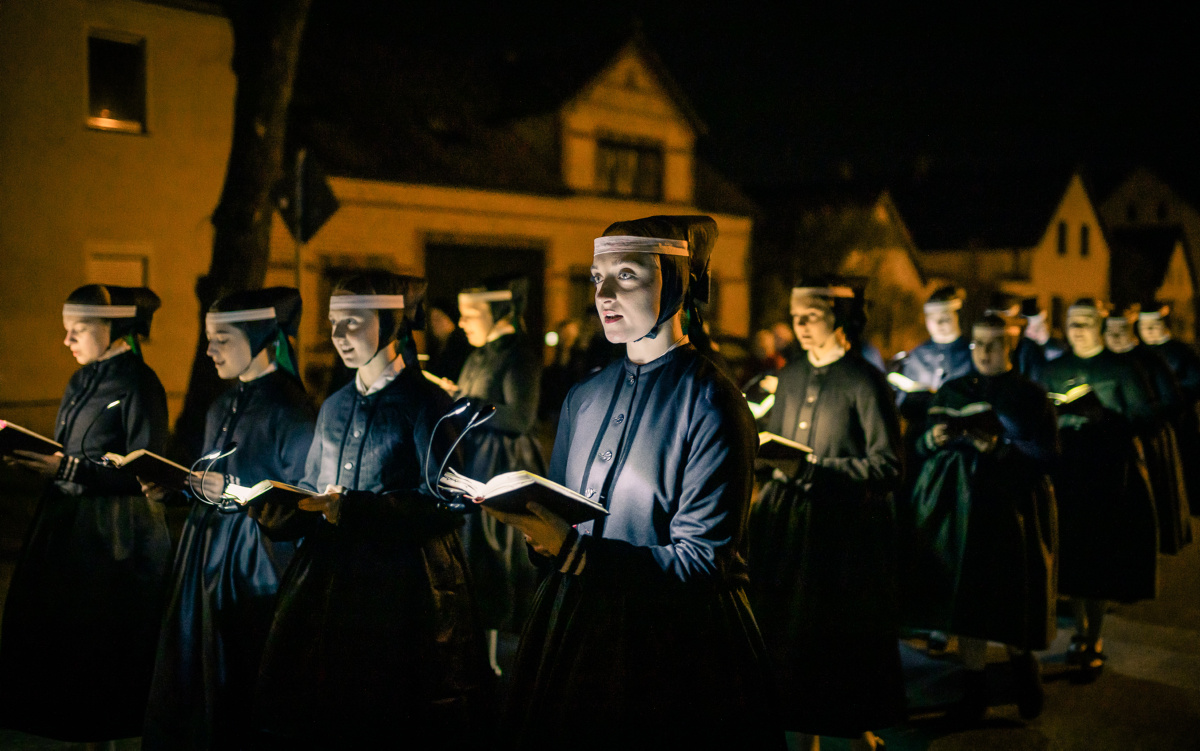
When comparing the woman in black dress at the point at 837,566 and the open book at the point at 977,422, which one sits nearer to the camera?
the woman in black dress at the point at 837,566

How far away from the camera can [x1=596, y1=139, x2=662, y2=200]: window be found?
25.4m

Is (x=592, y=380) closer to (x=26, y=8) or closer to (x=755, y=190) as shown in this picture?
(x=26, y=8)

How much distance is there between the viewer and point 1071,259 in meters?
42.4

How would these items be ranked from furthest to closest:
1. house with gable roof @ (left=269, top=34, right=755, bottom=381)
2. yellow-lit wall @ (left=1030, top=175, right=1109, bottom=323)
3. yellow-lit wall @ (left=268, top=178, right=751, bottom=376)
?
yellow-lit wall @ (left=1030, top=175, right=1109, bottom=323), house with gable roof @ (left=269, top=34, right=755, bottom=381), yellow-lit wall @ (left=268, top=178, right=751, bottom=376)

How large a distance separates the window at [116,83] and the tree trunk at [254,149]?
7572mm

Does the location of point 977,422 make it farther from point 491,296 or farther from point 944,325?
point 491,296

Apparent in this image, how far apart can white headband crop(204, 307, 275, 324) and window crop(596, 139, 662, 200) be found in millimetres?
21248

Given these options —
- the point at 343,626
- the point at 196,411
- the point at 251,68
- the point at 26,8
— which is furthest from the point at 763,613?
the point at 26,8

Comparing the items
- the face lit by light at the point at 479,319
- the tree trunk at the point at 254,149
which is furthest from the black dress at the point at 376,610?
the tree trunk at the point at 254,149

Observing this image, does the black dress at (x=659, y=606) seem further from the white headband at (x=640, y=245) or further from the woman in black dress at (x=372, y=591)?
the woman in black dress at (x=372, y=591)

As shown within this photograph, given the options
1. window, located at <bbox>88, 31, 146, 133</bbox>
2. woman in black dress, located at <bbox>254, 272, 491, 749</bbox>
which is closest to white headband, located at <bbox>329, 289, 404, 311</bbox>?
woman in black dress, located at <bbox>254, 272, 491, 749</bbox>

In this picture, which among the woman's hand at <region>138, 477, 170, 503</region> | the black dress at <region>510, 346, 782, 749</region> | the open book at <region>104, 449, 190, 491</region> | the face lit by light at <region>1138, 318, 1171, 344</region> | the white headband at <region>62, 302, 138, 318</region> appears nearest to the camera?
the black dress at <region>510, 346, 782, 749</region>

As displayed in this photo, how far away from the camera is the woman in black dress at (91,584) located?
4426mm

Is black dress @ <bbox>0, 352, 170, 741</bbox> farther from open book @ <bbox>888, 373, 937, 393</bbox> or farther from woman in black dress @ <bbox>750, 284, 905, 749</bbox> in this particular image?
open book @ <bbox>888, 373, 937, 393</bbox>
